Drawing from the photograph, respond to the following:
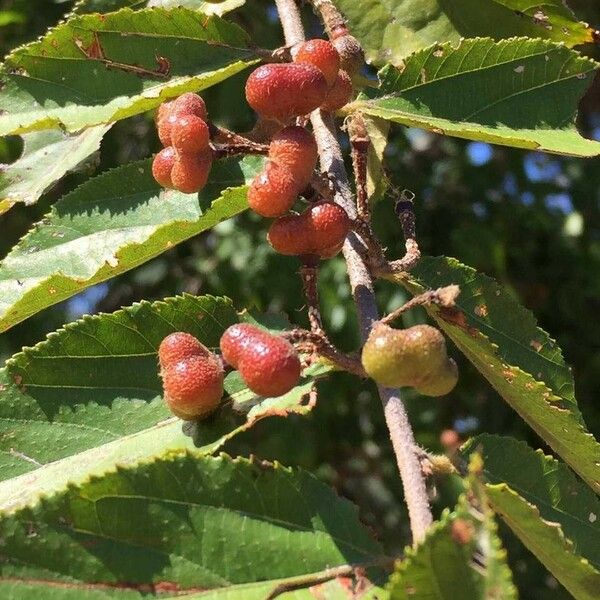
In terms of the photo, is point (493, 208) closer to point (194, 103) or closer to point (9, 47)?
point (9, 47)

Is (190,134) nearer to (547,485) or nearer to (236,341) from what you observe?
(236,341)

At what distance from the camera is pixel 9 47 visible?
315 cm

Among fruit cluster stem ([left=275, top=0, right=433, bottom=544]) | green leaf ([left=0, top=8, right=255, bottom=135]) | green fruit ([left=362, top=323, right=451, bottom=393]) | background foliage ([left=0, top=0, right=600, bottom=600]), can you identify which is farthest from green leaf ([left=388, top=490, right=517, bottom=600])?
background foliage ([left=0, top=0, right=600, bottom=600])

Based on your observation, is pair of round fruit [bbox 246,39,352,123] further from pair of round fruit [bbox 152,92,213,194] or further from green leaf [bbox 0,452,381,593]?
green leaf [bbox 0,452,381,593]

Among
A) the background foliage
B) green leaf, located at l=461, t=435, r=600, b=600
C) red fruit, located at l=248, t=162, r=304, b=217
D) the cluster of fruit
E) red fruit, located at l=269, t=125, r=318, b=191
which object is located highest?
red fruit, located at l=269, t=125, r=318, b=191

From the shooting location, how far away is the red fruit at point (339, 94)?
152 centimetres

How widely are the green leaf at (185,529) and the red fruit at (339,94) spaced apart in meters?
0.63

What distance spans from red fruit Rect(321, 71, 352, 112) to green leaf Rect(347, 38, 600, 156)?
0.09 metres

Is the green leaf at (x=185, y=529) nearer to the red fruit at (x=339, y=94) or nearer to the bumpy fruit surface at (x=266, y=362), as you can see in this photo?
the bumpy fruit surface at (x=266, y=362)

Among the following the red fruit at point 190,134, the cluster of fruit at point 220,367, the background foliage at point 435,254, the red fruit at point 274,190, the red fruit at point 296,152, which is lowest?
the background foliage at point 435,254

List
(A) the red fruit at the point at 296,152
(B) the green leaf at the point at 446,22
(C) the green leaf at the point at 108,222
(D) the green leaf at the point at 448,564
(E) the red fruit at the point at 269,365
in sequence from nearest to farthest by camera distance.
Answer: (D) the green leaf at the point at 448,564 < (E) the red fruit at the point at 269,365 < (A) the red fruit at the point at 296,152 < (C) the green leaf at the point at 108,222 < (B) the green leaf at the point at 446,22

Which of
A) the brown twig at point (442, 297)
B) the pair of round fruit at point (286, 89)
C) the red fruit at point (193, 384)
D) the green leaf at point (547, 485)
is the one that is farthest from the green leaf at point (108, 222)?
the green leaf at point (547, 485)

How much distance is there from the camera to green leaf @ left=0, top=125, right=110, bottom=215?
1.77 meters

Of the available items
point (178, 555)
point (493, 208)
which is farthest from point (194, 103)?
point (493, 208)
